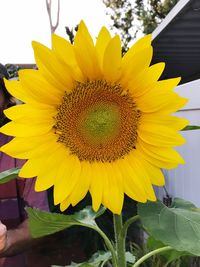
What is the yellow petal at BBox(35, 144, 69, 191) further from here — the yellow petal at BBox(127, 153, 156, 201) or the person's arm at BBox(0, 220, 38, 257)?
the person's arm at BBox(0, 220, 38, 257)

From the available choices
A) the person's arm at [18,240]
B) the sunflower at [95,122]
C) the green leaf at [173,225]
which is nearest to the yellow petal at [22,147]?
the sunflower at [95,122]

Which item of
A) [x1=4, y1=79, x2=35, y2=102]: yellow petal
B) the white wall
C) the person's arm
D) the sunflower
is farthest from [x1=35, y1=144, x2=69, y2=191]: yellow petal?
the white wall

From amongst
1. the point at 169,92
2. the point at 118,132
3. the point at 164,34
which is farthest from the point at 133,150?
the point at 164,34

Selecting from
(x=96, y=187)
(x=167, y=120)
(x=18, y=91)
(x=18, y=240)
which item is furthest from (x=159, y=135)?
(x=18, y=240)

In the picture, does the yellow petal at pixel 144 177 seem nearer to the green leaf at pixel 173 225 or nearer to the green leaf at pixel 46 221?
the green leaf at pixel 173 225

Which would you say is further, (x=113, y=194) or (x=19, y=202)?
(x=19, y=202)

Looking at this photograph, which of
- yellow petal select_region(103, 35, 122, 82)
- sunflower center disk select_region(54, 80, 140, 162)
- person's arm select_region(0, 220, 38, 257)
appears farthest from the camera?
person's arm select_region(0, 220, 38, 257)

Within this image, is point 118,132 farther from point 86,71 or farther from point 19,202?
point 19,202
